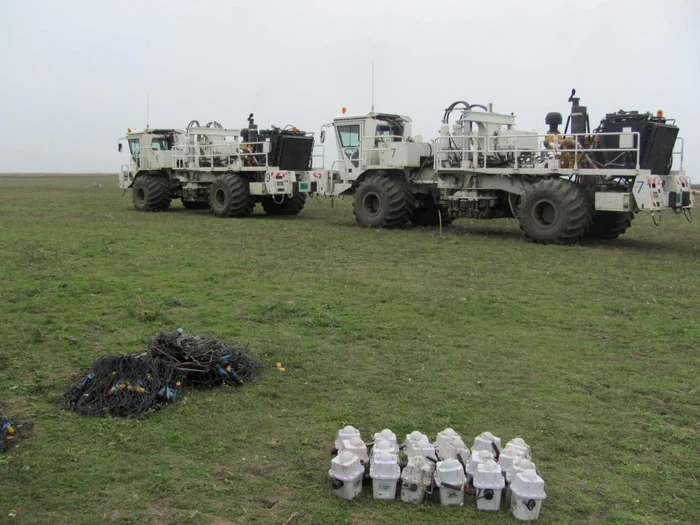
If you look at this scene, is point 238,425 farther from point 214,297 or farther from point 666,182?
point 666,182

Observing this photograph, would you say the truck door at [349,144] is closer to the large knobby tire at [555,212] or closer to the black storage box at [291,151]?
the black storage box at [291,151]

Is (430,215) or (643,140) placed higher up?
(643,140)

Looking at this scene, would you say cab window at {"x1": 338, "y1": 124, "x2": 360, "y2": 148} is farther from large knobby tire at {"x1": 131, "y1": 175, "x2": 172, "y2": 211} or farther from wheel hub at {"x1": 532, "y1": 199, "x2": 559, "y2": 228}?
large knobby tire at {"x1": 131, "y1": 175, "x2": 172, "y2": 211}

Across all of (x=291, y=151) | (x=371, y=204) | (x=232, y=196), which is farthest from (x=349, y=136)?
(x=232, y=196)

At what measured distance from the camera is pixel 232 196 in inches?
795

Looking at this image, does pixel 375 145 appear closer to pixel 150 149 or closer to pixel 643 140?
pixel 643 140

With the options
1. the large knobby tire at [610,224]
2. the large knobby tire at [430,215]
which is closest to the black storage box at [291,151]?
the large knobby tire at [430,215]

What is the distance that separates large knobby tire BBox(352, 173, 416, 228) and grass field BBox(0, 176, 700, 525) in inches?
167

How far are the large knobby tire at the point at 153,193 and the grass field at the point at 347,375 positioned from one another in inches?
424

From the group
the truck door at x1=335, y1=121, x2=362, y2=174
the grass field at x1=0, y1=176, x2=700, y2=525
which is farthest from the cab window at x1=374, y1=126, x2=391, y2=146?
the grass field at x1=0, y1=176, x2=700, y2=525

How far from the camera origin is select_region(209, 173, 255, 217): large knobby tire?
20.2 meters

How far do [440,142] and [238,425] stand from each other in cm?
1221

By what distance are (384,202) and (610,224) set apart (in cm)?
524

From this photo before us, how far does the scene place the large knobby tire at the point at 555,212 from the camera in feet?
43.6
